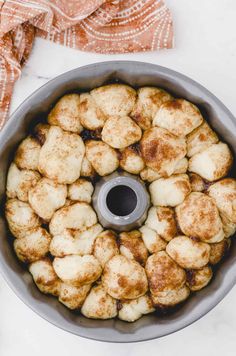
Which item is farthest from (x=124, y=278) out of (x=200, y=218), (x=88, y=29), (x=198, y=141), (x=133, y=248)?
(x=88, y=29)

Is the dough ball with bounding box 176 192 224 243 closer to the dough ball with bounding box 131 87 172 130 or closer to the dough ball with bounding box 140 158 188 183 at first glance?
the dough ball with bounding box 140 158 188 183

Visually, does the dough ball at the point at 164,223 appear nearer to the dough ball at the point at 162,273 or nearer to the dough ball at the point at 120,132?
the dough ball at the point at 162,273

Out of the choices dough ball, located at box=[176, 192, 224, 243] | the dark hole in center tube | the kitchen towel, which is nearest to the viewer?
dough ball, located at box=[176, 192, 224, 243]

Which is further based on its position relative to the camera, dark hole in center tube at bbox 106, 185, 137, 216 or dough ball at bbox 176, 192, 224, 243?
dark hole in center tube at bbox 106, 185, 137, 216

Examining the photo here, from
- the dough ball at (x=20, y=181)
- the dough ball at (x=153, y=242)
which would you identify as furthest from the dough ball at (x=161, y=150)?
the dough ball at (x=20, y=181)

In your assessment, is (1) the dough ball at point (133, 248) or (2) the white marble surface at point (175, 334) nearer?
(1) the dough ball at point (133, 248)

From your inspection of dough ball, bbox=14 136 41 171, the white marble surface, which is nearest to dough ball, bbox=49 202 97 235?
dough ball, bbox=14 136 41 171

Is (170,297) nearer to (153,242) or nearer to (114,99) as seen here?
(153,242)
